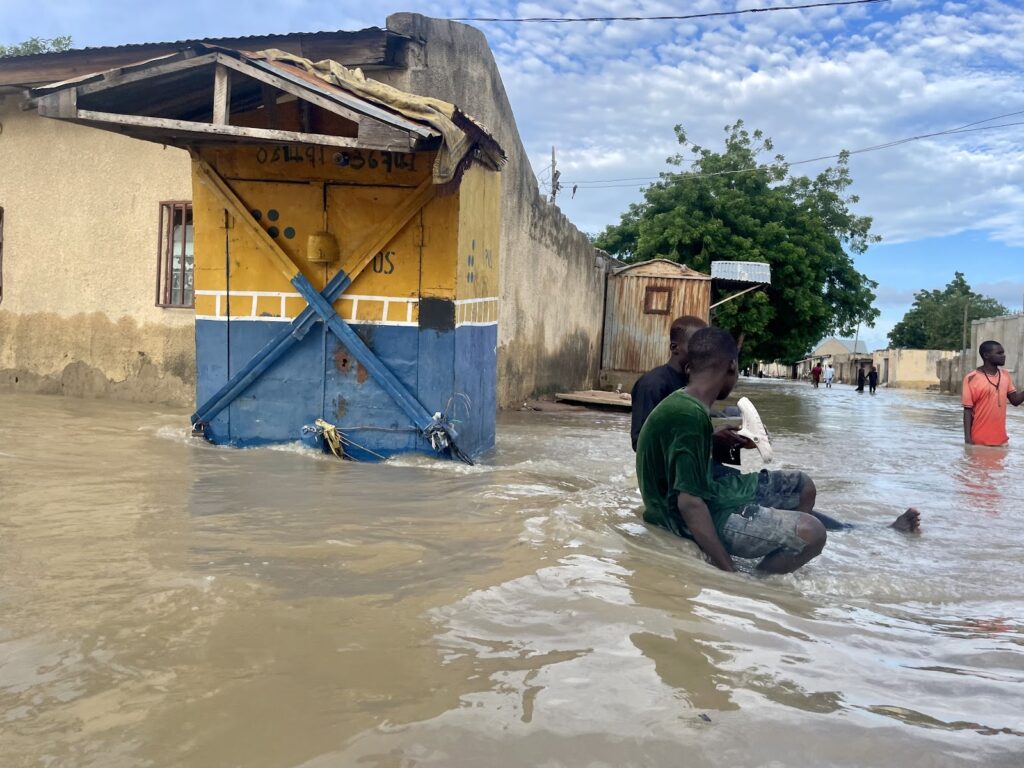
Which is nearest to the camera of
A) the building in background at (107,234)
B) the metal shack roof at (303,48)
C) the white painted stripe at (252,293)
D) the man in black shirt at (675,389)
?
the man in black shirt at (675,389)

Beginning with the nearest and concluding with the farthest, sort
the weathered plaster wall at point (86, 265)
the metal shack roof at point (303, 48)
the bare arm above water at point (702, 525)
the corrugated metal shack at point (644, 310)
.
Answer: the bare arm above water at point (702, 525), the metal shack roof at point (303, 48), the weathered plaster wall at point (86, 265), the corrugated metal shack at point (644, 310)

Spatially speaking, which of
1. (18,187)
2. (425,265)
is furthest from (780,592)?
(18,187)

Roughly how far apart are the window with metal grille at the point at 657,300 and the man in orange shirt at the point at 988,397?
8452 millimetres

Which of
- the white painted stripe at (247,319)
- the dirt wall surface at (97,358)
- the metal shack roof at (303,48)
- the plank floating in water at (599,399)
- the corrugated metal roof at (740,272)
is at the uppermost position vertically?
the metal shack roof at (303,48)

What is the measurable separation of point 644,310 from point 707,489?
1427 cm

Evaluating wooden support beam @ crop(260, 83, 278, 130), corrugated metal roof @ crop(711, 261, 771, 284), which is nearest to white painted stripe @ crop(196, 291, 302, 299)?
wooden support beam @ crop(260, 83, 278, 130)

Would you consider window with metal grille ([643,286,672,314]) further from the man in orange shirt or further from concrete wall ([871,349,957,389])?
concrete wall ([871,349,957,389])

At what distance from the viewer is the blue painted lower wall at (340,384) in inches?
251

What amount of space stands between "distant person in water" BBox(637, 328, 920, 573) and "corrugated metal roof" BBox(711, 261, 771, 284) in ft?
55.7

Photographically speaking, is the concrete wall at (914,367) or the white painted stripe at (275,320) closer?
the white painted stripe at (275,320)

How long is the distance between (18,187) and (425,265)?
22.6ft

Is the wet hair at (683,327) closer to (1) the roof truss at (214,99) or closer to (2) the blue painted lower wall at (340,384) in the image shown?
(1) the roof truss at (214,99)

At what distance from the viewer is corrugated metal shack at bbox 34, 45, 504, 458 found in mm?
6301

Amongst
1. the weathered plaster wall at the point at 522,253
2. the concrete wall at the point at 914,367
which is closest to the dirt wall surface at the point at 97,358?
the weathered plaster wall at the point at 522,253
